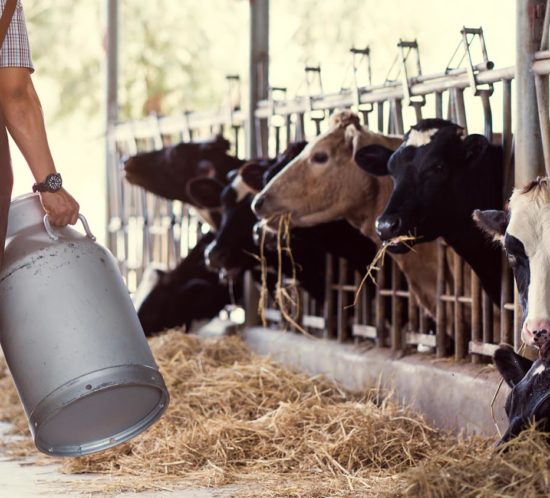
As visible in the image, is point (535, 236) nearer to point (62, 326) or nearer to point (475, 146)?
point (475, 146)

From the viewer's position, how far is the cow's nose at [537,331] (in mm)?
3867

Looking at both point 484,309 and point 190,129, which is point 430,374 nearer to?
point 484,309

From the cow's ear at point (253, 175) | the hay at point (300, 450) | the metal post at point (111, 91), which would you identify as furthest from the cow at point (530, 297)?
the metal post at point (111, 91)

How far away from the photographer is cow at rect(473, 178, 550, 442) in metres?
3.88

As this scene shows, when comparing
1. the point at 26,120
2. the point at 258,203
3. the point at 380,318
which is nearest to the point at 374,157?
the point at 258,203

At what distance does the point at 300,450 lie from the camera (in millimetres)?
5012

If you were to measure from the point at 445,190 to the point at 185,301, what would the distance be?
3632 mm

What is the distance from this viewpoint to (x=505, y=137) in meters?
5.39

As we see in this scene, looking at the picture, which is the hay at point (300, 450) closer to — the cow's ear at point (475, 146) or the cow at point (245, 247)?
the cow at point (245, 247)

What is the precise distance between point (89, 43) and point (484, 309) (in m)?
16.6

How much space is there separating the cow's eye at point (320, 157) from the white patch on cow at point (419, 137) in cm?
98

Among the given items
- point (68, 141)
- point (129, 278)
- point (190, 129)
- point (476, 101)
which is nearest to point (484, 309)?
point (190, 129)

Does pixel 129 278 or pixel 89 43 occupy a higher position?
pixel 89 43

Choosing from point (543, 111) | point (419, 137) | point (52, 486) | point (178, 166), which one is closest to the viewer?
point (52, 486)
